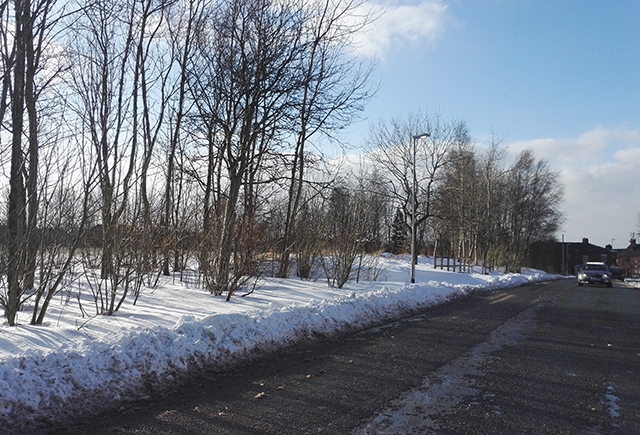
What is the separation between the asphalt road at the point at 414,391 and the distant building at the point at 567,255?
264ft

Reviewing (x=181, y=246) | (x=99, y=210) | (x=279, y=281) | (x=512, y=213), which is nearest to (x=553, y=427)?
(x=99, y=210)

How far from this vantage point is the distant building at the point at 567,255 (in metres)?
83.8

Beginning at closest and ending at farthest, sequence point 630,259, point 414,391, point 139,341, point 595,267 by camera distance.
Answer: point 414,391 → point 139,341 → point 595,267 → point 630,259

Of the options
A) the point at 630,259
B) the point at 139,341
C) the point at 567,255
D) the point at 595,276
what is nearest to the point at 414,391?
the point at 139,341

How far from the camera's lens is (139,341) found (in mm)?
6281

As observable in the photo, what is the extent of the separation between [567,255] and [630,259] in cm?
1607

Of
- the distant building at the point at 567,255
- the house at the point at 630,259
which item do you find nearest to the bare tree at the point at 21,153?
the distant building at the point at 567,255

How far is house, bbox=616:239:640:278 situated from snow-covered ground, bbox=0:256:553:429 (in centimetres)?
9705

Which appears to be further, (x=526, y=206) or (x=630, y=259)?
(x=630, y=259)

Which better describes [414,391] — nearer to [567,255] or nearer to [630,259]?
[567,255]

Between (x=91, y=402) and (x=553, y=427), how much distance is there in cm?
455

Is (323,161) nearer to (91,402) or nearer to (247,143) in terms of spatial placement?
(247,143)

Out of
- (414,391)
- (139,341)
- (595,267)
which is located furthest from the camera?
(595,267)

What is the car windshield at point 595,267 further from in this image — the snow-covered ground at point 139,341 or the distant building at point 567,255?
the distant building at point 567,255
